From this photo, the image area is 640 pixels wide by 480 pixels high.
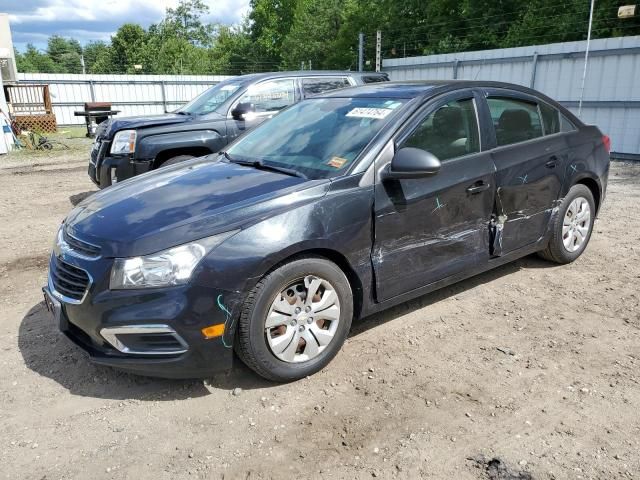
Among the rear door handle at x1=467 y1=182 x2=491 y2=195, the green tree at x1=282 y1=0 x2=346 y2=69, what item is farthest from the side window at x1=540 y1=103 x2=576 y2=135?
the green tree at x1=282 y1=0 x2=346 y2=69

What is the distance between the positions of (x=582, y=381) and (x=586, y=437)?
56 cm

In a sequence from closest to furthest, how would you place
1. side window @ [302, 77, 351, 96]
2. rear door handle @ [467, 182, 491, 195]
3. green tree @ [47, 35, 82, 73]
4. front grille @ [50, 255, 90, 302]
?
front grille @ [50, 255, 90, 302], rear door handle @ [467, 182, 491, 195], side window @ [302, 77, 351, 96], green tree @ [47, 35, 82, 73]

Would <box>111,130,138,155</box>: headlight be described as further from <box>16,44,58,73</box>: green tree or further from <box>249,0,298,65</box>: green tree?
<box>16,44,58,73</box>: green tree

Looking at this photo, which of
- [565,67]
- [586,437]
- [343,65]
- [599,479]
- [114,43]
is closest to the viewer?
[599,479]

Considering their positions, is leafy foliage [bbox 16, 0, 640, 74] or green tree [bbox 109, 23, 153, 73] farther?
green tree [bbox 109, 23, 153, 73]

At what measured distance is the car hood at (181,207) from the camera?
2.79 metres

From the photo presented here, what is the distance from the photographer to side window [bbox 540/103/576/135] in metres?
4.54

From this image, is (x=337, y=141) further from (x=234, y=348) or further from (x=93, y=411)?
(x=93, y=411)

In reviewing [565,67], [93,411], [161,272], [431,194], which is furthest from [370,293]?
[565,67]

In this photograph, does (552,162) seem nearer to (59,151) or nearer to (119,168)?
(119,168)

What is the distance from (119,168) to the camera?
6.41 m

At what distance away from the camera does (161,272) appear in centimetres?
270

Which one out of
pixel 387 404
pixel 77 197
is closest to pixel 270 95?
pixel 77 197

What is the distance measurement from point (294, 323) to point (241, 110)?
426cm
